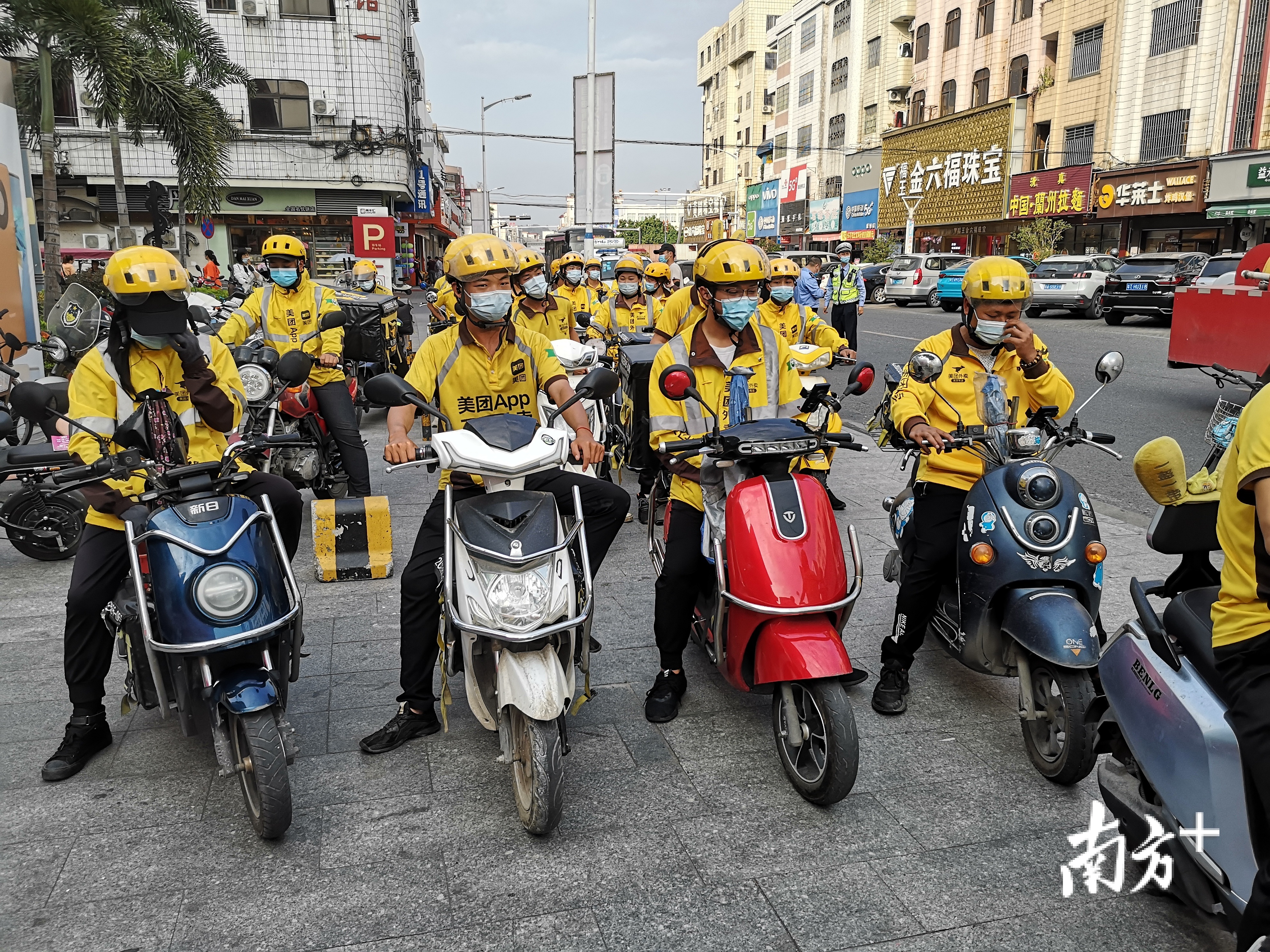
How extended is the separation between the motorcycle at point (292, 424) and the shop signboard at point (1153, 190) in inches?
1180

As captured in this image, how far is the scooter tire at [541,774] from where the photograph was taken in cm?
300

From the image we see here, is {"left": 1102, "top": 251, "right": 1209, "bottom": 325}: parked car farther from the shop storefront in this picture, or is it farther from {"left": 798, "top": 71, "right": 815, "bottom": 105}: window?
{"left": 798, "top": 71, "right": 815, "bottom": 105}: window

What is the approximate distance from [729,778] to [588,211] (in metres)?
16.1

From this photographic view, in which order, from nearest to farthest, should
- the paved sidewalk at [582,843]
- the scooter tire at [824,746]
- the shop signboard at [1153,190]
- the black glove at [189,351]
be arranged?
1. the paved sidewalk at [582,843]
2. the scooter tire at [824,746]
3. the black glove at [189,351]
4. the shop signboard at [1153,190]

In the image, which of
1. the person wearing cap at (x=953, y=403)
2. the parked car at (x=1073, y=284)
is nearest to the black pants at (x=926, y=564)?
the person wearing cap at (x=953, y=403)

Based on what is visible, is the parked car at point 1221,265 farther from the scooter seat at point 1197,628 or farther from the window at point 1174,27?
the window at point 1174,27

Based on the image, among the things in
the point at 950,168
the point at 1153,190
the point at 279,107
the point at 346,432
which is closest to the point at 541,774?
the point at 346,432

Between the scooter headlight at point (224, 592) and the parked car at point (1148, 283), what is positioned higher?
the parked car at point (1148, 283)

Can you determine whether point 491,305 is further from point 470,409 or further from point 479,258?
point 470,409

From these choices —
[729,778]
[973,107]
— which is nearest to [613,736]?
[729,778]

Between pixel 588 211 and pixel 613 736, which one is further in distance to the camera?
pixel 588 211

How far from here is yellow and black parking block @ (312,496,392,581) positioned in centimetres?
581

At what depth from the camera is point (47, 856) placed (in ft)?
10.1

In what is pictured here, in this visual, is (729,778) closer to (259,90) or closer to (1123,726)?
(1123,726)
